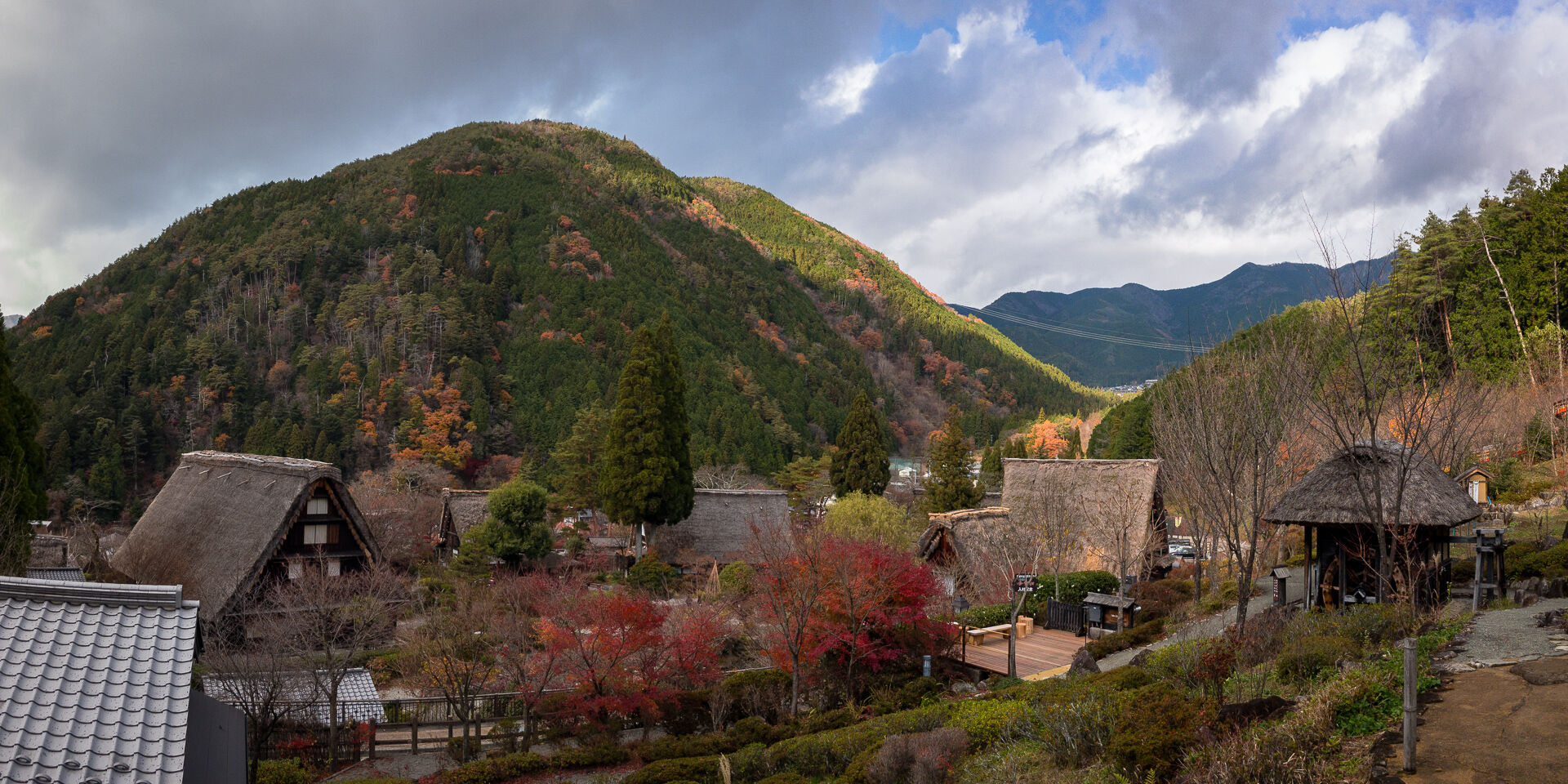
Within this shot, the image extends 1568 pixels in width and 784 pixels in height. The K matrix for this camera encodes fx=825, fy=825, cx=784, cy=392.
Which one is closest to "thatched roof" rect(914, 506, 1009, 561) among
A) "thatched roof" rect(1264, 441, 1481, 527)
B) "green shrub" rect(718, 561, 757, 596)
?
"green shrub" rect(718, 561, 757, 596)

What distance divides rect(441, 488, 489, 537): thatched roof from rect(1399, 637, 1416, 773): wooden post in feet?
113

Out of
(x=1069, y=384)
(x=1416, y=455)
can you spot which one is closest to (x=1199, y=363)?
(x=1416, y=455)

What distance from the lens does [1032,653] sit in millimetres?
20359

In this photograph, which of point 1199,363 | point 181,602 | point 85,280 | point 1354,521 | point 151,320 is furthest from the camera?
point 85,280

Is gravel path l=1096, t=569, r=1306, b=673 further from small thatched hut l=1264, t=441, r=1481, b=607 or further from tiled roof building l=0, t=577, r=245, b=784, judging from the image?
tiled roof building l=0, t=577, r=245, b=784

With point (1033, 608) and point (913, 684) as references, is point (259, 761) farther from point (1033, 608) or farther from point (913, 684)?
point (1033, 608)

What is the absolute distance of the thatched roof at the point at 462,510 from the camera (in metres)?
37.4

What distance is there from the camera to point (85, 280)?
89.1 metres

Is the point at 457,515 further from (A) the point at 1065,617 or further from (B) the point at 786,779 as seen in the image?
(B) the point at 786,779

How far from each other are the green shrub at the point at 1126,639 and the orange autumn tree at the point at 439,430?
4999cm

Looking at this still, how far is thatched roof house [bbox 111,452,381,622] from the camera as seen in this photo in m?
24.2

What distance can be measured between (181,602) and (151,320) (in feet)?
307

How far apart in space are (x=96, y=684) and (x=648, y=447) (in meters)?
30.5

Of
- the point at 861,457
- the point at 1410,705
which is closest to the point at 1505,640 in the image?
the point at 1410,705
